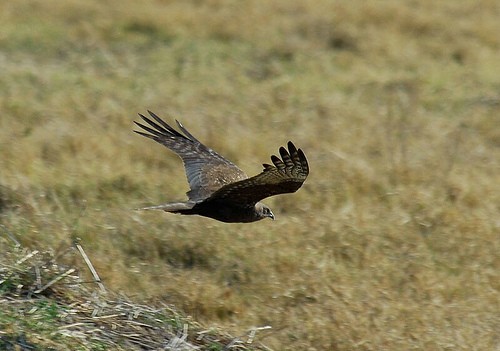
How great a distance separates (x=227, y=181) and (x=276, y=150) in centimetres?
225

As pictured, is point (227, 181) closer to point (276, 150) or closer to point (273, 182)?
point (273, 182)

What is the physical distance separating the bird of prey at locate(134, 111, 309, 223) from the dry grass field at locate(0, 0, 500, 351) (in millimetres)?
466

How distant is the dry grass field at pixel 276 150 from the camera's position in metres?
6.22

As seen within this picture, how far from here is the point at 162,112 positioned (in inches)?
378

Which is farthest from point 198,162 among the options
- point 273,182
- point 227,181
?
point 273,182

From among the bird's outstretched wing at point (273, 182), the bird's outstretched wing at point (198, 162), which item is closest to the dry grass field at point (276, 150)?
the bird's outstretched wing at point (198, 162)

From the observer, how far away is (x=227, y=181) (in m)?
6.49

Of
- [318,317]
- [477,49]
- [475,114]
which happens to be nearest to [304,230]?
[318,317]

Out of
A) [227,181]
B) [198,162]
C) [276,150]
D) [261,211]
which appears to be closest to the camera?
[261,211]

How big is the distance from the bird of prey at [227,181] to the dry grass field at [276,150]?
1.53 feet

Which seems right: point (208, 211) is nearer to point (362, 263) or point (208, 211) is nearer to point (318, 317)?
point (318, 317)

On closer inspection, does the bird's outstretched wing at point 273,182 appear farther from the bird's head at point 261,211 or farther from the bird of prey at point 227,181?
the bird's head at point 261,211

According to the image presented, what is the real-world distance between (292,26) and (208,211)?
7.21 metres

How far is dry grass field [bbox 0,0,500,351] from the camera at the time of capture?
6.22m
